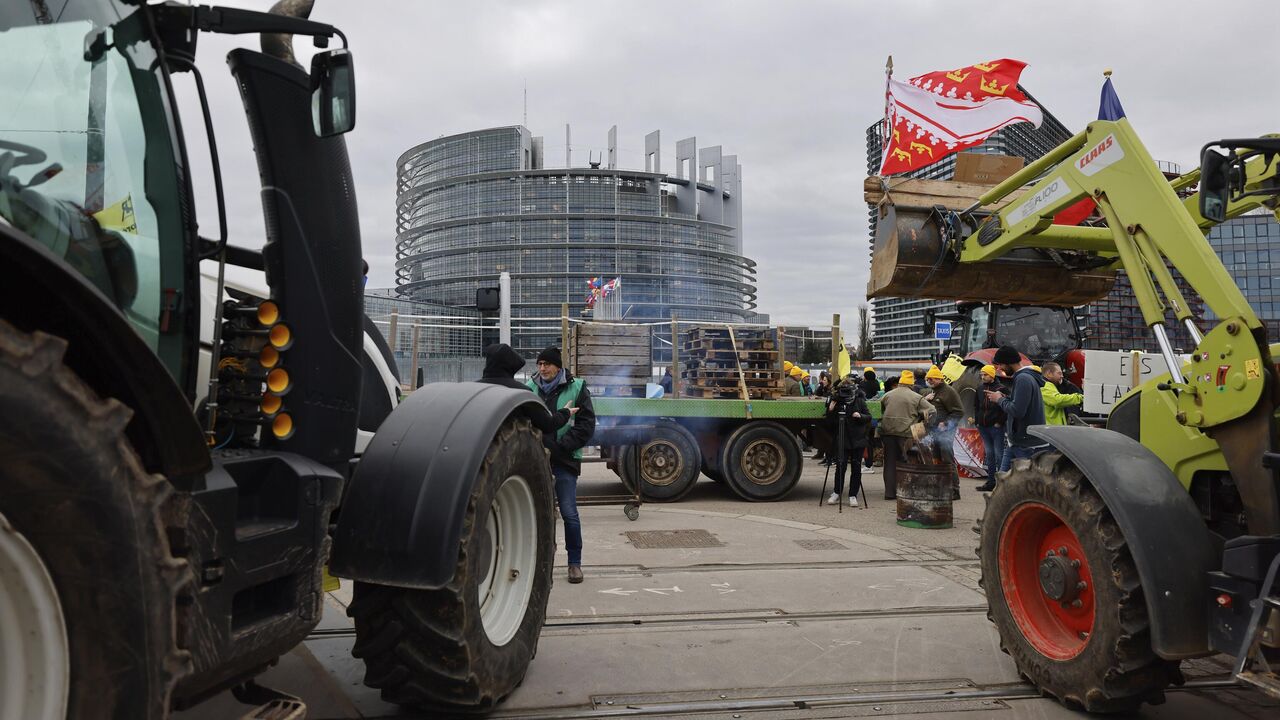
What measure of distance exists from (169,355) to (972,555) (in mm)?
7167

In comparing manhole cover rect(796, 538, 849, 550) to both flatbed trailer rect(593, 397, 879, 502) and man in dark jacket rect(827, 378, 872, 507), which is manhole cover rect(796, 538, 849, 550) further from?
flatbed trailer rect(593, 397, 879, 502)

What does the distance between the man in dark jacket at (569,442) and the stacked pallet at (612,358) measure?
215 inches

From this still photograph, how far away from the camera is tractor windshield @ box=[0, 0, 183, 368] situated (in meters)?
2.16

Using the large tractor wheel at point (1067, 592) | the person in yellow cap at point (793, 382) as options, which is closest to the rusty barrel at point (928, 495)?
the person in yellow cap at point (793, 382)

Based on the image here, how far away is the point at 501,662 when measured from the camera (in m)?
3.77

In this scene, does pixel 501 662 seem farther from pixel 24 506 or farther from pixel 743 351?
pixel 743 351

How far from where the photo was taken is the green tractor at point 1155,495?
340 centimetres

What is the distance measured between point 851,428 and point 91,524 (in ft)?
32.4

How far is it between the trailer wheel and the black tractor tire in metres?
9.70

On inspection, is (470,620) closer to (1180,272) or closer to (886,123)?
(1180,272)

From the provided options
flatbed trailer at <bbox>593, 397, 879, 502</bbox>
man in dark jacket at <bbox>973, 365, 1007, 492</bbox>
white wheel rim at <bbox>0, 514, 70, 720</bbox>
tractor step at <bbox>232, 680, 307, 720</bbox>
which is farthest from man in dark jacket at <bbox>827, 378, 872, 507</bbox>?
white wheel rim at <bbox>0, 514, 70, 720</bbox>

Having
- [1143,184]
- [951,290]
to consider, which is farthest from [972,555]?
[1143,184]

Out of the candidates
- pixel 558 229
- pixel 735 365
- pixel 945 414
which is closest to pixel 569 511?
pixel 735 365

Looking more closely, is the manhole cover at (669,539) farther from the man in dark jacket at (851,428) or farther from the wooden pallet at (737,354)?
the wooden pallet at (737,354)
